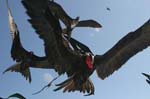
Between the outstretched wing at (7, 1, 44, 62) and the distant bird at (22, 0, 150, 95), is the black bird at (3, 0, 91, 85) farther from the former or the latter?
the distant bird at (22, 0, 150, 95)

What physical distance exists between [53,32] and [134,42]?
3.45 meters

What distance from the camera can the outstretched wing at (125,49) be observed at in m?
9.89

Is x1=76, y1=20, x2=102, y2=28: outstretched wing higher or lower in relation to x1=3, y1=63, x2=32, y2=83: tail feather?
higher

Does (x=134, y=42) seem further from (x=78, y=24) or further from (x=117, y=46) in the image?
(x=78, y=24)

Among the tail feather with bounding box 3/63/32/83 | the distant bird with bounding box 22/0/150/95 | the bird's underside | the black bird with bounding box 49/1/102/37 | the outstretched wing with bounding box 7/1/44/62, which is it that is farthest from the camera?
the tail feather with bounding box 3/63/32/83

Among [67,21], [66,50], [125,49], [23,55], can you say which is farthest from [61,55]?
[125,49]

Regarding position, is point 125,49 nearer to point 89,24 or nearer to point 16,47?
point 16,47

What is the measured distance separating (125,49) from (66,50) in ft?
11.2

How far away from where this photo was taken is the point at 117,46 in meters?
10.4

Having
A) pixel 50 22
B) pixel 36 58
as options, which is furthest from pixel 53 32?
pixel 36 58

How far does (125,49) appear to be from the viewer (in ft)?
33.8

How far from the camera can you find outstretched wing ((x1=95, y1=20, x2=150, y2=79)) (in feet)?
32.5

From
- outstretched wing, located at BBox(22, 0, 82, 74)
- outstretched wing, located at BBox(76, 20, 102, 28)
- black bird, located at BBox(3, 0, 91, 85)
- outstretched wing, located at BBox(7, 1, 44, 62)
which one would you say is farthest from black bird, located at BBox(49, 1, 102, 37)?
outstretched wing, located at BBox(22, 0, 82, 74)

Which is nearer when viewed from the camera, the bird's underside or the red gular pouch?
the bird's underside
